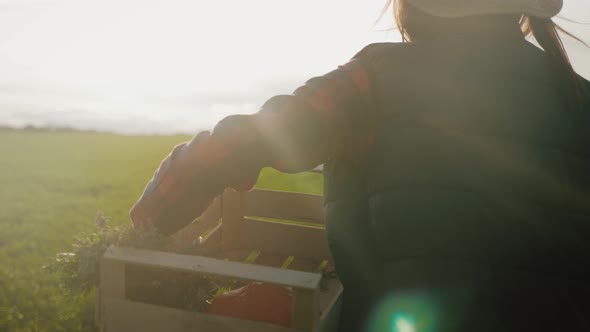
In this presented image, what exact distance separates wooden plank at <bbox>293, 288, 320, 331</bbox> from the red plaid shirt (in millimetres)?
358

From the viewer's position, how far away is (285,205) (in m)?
3.83

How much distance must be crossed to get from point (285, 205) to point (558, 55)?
244 centimetres

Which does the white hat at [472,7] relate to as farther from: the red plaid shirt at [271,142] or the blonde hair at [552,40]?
the red plaid shirt at [271,142]

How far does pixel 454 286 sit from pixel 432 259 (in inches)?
3.6

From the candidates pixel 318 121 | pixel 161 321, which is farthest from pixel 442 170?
pixel 161 321

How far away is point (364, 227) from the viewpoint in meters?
1.54

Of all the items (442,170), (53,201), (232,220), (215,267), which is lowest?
(53,201)

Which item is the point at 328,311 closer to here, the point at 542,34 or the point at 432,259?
the point at 432,259

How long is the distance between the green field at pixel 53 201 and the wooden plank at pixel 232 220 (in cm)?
86

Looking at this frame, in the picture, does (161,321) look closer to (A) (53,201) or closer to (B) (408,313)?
(B) (408,313)

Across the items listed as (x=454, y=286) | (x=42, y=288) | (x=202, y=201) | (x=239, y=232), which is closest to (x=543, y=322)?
(x=454, y=286)

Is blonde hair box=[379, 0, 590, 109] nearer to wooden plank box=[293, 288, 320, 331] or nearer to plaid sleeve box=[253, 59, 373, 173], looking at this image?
plaid sleeve box=[253, 59, 373, 173]

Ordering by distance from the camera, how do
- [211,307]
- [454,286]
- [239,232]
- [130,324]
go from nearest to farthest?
[454,286] < [130,324] < [211,307] < [239,232]

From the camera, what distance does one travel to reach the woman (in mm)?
1468
